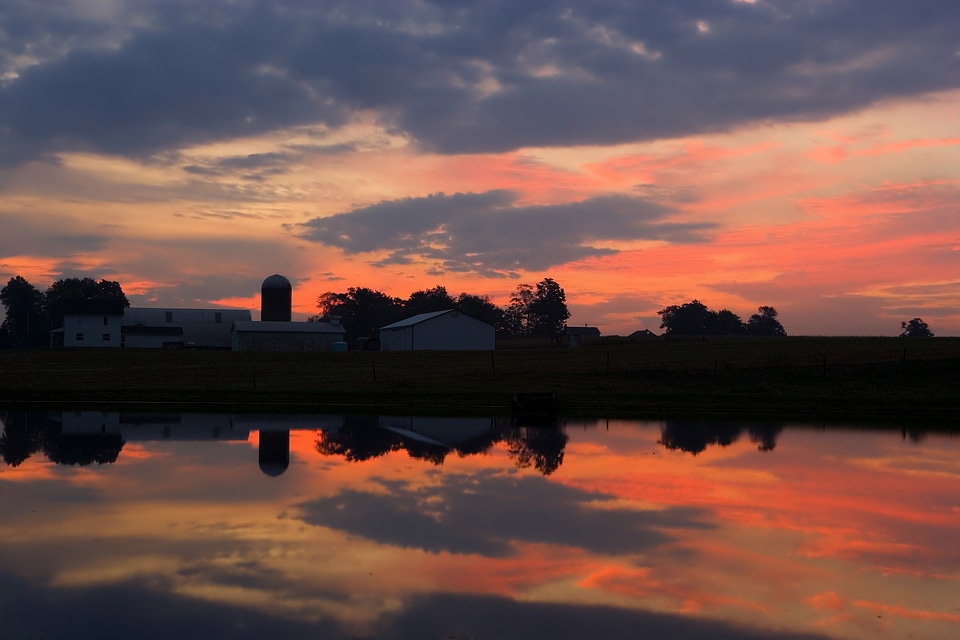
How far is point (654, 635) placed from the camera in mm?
9047

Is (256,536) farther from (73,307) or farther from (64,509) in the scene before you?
(73,307)

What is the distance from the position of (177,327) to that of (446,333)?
133 ft

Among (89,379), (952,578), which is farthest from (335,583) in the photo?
(89,379)

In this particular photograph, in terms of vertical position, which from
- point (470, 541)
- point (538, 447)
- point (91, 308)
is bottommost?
point (470, 541)

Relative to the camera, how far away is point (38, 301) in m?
170

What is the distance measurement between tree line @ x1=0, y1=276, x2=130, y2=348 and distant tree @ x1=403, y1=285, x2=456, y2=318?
5528 cm

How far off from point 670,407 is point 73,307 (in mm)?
88501

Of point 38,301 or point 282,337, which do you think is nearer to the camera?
point 282,337

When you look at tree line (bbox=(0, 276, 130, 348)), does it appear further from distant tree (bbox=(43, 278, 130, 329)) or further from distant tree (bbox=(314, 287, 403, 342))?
distant tree (bbox=(314, 287, 403, 342))

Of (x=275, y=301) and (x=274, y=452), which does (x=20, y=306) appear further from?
(x=274, y=452)

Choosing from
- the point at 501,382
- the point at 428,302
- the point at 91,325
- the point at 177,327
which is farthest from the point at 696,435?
the point at 428,302

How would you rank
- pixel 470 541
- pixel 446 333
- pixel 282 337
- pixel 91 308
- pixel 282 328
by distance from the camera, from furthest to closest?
pixel 91 308 → pixel 282 328 → pixel 282 337 → pixel 446 333 → pixel 470 541

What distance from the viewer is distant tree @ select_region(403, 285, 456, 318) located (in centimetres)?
17962

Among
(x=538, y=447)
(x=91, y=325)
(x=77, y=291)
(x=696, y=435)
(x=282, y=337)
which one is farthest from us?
(x=77, y=291)
